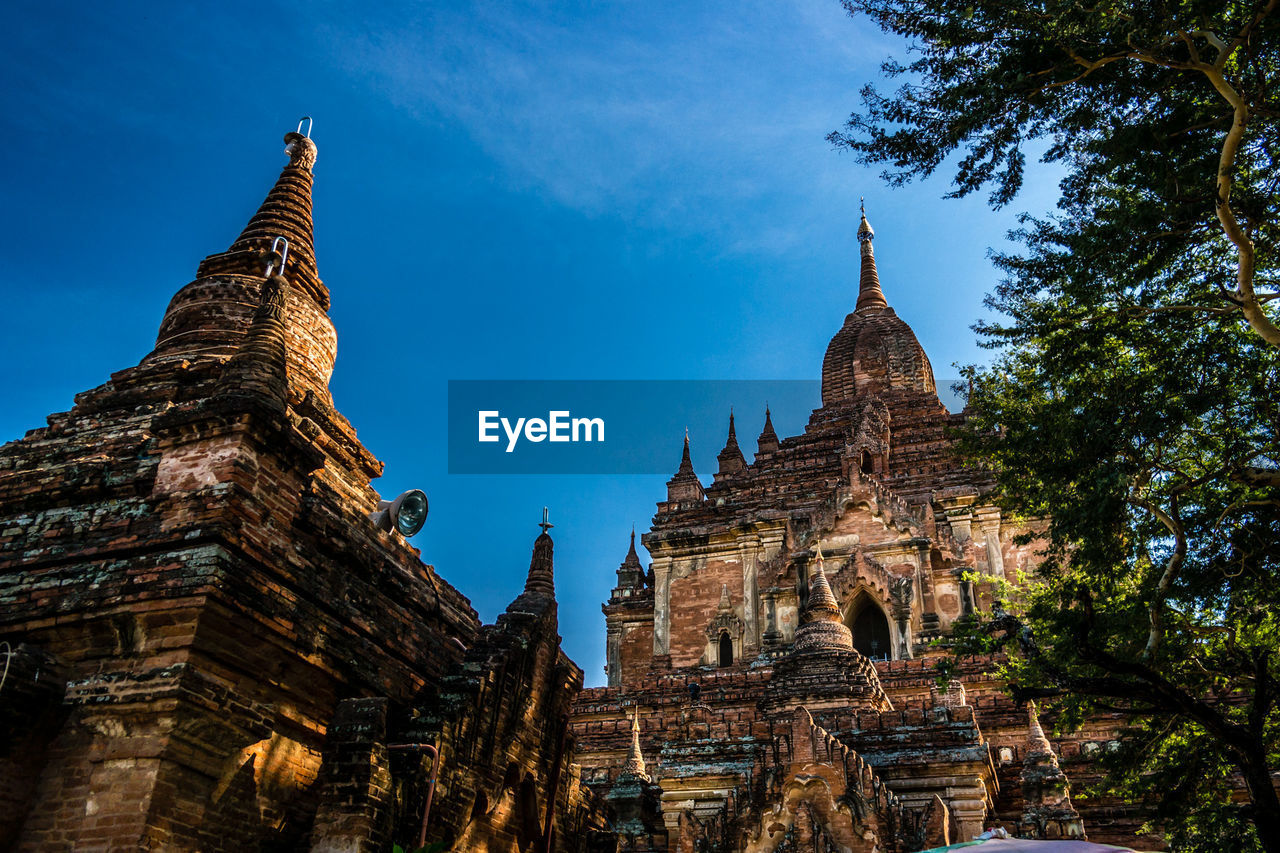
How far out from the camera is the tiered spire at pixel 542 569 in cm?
1542

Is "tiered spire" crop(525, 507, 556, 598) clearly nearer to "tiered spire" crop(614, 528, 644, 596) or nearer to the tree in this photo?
the tree

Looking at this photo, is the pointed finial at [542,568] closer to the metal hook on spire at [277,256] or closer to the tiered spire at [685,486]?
the metal hook on spire at [277,256]

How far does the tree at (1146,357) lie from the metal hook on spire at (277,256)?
10830mm

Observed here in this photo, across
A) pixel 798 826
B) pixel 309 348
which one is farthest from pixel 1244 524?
pixel 309 348

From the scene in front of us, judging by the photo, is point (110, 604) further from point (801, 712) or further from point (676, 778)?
point (676, 778)

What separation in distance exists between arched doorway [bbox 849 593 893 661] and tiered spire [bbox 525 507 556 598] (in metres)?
17.3

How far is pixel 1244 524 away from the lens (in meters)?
13.6

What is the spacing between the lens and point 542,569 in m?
15.8

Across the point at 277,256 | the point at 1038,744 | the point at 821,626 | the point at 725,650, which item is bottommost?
the point at 1038,744

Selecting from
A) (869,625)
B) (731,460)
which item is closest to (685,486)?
(731,460)

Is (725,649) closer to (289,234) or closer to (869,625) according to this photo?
(869,625)

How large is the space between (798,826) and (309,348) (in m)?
11.3

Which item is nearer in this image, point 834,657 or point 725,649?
point 834,657

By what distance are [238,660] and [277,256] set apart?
33.6 ft
